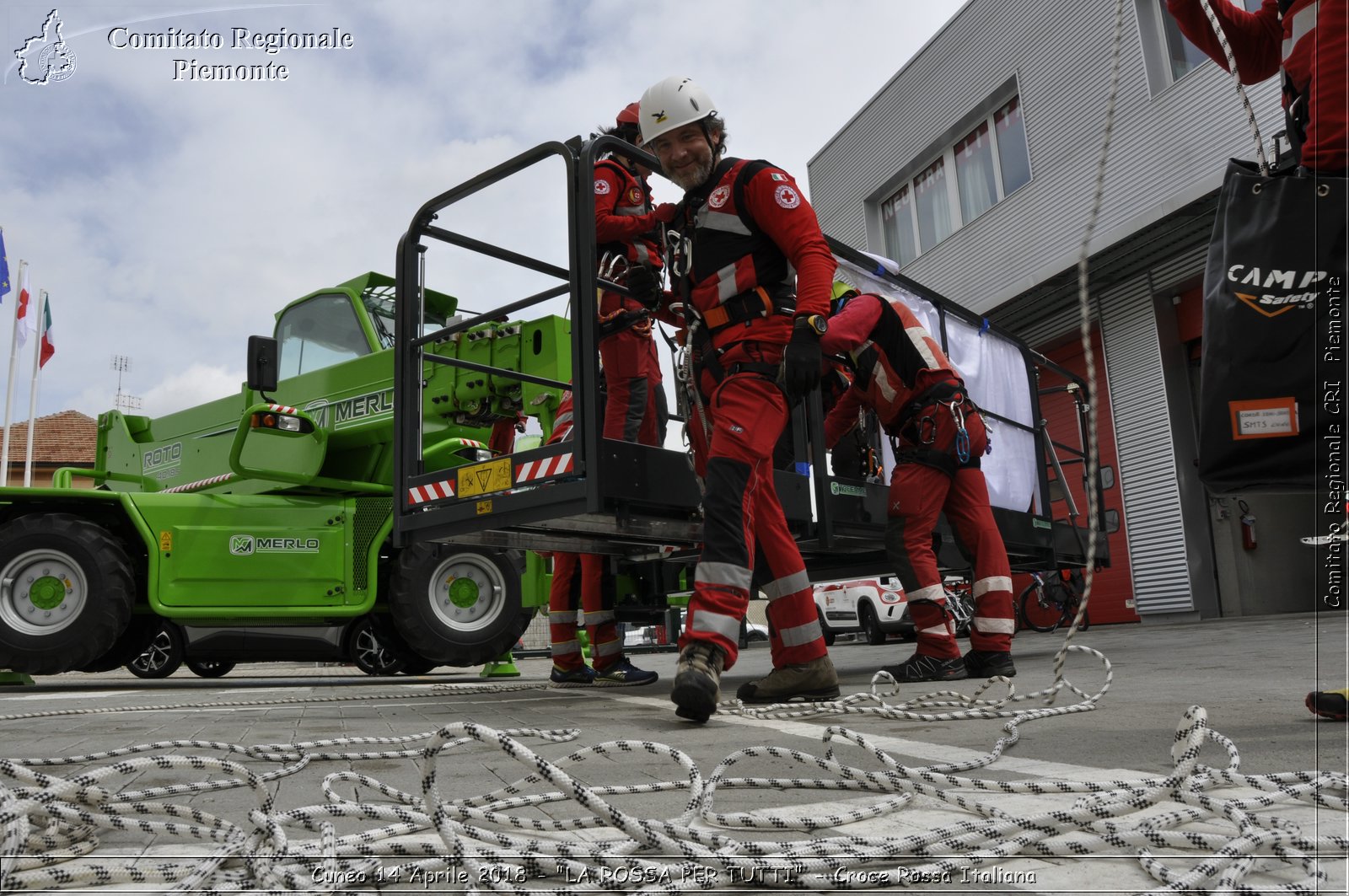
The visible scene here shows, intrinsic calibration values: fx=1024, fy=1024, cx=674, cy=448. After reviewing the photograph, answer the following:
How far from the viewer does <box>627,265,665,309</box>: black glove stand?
4414 millimetres

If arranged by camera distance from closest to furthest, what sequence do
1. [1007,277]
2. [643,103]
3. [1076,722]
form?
[1076,722], [643,103], [1007,277]

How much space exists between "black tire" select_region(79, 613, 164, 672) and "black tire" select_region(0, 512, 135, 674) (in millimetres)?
854

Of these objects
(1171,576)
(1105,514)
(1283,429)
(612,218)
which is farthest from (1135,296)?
(1283,429)

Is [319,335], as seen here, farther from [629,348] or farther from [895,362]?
[895,362]

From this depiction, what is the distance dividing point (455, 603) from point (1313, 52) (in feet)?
21.9

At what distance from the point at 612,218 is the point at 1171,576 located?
37.8 feet

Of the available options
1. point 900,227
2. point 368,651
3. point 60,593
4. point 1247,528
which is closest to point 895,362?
point 368,651

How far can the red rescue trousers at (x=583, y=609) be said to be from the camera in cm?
575

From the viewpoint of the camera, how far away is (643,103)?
13.1ft

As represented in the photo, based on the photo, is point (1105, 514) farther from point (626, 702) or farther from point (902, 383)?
point (626, 702)

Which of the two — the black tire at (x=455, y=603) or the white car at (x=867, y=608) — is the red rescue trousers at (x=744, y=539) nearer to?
the black tire at (x=455, y=603)

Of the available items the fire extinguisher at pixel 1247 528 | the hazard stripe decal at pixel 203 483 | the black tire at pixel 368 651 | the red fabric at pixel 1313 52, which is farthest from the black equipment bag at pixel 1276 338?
the fire extinguisher at pixel 1247 528

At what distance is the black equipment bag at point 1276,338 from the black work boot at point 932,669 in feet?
9.23

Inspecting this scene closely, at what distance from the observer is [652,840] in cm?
146
